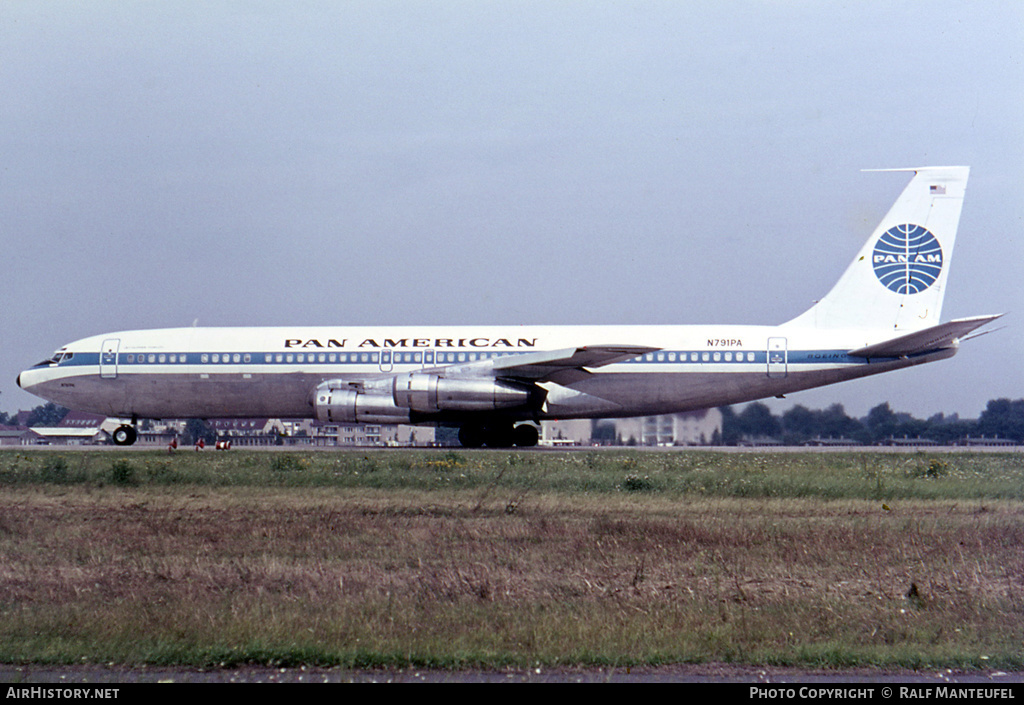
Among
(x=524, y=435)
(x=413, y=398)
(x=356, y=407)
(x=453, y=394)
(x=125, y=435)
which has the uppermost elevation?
(x=453, y=394)

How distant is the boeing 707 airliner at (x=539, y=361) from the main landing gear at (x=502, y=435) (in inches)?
1.9

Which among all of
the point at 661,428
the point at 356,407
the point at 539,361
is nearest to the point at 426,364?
the point at 356,407

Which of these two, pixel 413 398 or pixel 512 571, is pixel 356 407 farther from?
pixel 512 571

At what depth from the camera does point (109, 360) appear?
107 feet

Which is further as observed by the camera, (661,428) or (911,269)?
(661,428)

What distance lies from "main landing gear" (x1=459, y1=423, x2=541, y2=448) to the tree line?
6786 millimetres

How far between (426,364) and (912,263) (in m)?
16.0

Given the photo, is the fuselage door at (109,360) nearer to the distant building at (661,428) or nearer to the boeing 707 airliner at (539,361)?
the boeing 707 airliner at (539,361)

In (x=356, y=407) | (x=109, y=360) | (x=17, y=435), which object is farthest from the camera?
(x=17, y=435)

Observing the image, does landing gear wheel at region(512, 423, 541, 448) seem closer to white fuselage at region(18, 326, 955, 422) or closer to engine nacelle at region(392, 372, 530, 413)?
white fuselage at region(18, 326, 955, 422)

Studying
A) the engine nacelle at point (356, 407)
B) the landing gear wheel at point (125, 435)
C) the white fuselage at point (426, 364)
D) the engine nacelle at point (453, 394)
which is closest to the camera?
the engine nacelle at point (453, 394)

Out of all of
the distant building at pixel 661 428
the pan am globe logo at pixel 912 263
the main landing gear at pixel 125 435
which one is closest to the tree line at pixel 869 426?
the distant building at pixel 661 428

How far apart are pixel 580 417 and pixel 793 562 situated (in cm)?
2078

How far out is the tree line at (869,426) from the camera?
107 ft
